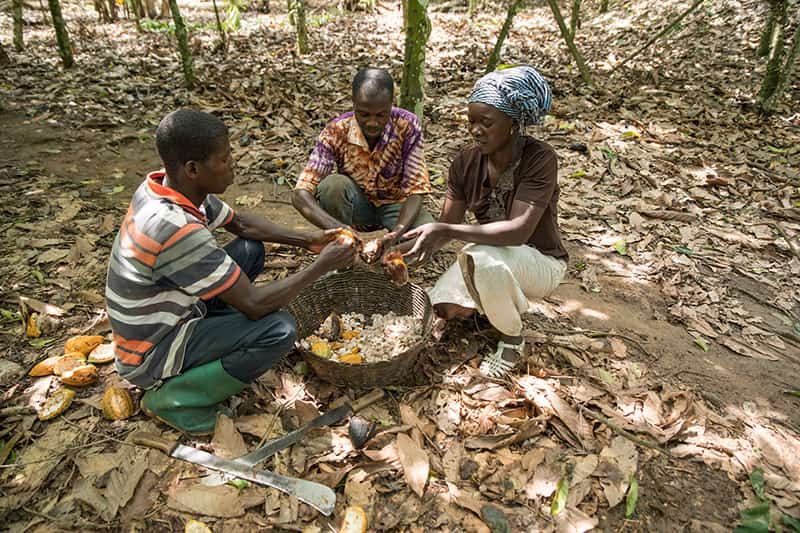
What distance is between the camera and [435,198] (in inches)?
182

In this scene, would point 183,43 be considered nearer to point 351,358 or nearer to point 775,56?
point 351,358

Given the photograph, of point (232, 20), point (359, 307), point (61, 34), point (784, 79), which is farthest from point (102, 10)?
point (784, 79)

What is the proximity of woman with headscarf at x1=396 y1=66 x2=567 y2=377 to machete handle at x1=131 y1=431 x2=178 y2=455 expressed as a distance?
1.48 meters

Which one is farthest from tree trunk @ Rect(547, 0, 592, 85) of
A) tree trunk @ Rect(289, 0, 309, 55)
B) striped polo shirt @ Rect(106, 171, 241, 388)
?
striped polo shirt @ Rect(106, 171, 241, 388)

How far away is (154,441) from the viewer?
2193 mm

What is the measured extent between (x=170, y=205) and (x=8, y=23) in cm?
1220

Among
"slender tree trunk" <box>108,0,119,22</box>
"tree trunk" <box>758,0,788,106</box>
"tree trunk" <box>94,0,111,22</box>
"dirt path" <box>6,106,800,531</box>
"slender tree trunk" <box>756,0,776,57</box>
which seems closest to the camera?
"dirt path" <box>6,106,800,531</box>

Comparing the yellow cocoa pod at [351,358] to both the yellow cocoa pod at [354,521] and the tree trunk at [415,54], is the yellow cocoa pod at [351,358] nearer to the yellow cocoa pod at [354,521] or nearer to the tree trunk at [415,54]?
the yellow cocoa pod at [354,521]

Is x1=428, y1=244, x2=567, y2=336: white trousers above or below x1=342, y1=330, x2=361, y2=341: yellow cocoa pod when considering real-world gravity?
above

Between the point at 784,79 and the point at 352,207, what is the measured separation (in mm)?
5628

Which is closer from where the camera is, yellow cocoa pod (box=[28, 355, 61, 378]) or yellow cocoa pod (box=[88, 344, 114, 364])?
yellow cocoa pod (box=[28, 355, 61, 378])

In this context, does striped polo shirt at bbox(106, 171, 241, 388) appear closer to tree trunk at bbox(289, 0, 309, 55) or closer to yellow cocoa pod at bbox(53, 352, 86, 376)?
yellow cocoa pod at bbox(53, 352, 86, 376)

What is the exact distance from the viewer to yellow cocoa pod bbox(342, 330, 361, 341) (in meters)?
2.93

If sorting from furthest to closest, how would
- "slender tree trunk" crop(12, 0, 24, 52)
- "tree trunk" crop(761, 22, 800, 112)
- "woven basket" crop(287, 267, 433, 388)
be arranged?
"slender tree trunk" crop(12, 0, 24, 52), "tree trunk" crop(761, 22, 800, 112), "woven basket" crop(287, 267, 433, 388)
